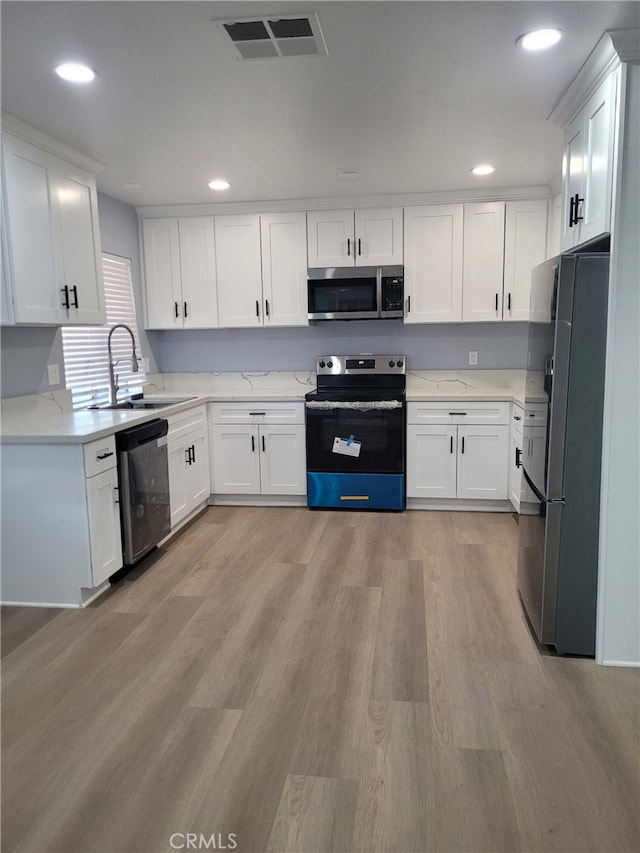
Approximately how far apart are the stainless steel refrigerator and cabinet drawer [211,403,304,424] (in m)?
2.26

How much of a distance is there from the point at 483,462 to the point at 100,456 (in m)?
2.74

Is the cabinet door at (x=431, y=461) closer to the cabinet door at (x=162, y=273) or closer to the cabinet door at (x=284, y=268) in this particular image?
the cabinet door at (x=284, y=268)

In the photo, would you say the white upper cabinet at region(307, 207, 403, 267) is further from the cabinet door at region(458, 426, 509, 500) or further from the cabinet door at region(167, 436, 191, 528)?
the cabinet door at region(167, 436, 191, 528)

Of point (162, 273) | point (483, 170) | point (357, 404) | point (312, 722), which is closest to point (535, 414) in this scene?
point (312, 722)

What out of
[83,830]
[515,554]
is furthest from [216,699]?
[515,554]

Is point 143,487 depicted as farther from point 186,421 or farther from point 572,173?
point 572,173

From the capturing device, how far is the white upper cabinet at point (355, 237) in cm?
454

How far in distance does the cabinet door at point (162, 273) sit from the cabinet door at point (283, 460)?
126cm

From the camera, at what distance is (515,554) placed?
3.62 metres

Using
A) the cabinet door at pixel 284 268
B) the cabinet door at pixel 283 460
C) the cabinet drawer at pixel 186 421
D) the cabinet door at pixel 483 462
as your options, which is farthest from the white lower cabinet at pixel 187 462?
the cabinet door at pixel 483 462

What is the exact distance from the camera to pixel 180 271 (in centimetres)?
483

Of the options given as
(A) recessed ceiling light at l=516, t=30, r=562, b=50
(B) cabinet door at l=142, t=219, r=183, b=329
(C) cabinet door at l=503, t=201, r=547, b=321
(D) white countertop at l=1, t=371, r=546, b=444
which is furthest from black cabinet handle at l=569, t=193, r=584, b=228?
(B) cabinet door at l=142, t=219, r=183, b=329

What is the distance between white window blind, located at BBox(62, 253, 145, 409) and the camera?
388cm

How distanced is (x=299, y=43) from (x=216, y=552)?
9.19 feet
